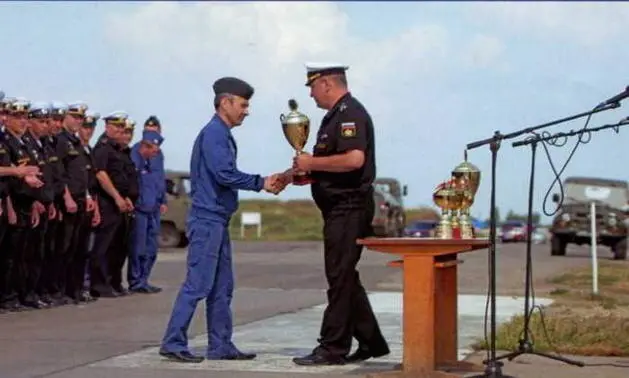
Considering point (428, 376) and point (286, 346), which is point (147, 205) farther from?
point (428, 376)

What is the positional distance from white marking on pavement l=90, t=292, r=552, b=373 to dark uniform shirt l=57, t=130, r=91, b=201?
277 cm

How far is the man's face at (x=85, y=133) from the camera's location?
1354 centimetres

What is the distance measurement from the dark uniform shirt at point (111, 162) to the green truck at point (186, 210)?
1.97m

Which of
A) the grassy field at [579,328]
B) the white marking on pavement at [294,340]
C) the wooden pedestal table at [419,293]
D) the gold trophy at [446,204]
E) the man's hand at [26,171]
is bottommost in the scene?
the white marking on pavement at [294,340]

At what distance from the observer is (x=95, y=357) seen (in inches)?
346

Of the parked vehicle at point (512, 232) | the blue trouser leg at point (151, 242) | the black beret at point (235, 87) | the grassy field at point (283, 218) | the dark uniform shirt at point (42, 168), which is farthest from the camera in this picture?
the parked vehicle at point (512, 232)

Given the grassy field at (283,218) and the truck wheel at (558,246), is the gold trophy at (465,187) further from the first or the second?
the grassy field at (283,218)

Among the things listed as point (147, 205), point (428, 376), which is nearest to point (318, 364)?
point (428, 376)

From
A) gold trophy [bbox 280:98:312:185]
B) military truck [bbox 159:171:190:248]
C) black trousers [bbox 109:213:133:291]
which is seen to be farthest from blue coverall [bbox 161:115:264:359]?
military truck [bbox 159:171:190:248]

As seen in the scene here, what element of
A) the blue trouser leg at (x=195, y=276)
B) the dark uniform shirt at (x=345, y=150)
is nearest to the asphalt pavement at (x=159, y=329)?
the blue trouser leg at (x=195, y=276)

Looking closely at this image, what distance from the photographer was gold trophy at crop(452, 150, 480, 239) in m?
7.95

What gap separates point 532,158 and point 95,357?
11.4 ft

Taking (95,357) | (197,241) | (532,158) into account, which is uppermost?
(532,158)

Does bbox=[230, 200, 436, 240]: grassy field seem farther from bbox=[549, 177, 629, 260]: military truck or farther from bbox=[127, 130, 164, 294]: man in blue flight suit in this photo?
bbox=[127, 130, 164, 294]: man in blue flight suit
